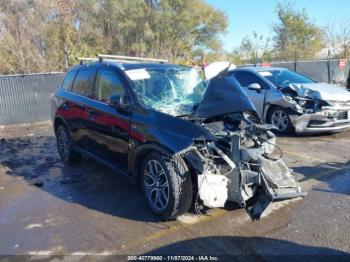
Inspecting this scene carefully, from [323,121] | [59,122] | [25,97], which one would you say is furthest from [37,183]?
[25,97]

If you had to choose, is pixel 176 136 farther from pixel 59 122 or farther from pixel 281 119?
pixel 281 119

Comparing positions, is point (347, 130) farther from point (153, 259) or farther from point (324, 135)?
point (153, 259)

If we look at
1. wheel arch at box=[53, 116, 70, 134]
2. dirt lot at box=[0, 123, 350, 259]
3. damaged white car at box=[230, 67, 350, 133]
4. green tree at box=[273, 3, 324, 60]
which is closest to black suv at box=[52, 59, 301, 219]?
dirt lot at box=[0, 123, 350, 259]

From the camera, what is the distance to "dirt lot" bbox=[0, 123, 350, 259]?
350 centimetres

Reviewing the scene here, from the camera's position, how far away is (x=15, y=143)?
9.21 m

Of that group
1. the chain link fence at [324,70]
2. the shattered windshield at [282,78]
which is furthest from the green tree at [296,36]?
the shattered windshield at [282,78]

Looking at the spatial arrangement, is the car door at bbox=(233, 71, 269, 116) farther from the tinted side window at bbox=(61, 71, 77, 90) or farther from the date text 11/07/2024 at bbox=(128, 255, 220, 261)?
the date text 11/07/2024 at bbox=(128, 255, 220, 261)

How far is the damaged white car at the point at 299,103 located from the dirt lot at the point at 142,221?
176 cm

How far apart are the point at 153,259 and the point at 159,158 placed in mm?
1076

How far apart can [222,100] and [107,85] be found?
173 cm

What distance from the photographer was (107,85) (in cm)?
504

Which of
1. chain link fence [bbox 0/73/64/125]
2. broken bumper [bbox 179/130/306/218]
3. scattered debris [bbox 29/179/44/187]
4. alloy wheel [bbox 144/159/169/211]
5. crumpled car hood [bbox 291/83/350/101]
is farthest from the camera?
chain link fence [bbox 0/73/64/125]

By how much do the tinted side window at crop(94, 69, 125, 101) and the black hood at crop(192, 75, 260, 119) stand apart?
1.11 m

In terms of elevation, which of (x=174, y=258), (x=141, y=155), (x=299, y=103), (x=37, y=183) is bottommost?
(x=174, y=258)
